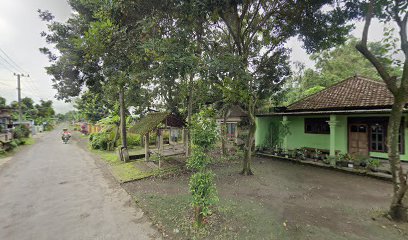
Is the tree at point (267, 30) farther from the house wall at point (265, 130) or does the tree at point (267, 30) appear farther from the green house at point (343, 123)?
the house wall at point (265, 130)

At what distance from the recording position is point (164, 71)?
6883 millimetres

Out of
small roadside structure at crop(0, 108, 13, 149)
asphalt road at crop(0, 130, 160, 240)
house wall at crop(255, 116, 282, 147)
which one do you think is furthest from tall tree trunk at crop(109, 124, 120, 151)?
house wall at crop(255, 116, 282, 147)

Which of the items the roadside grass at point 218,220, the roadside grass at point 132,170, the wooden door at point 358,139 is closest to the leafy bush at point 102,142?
the roadside grass at point 132,170

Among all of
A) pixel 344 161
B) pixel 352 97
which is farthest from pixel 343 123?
pixel 344 161

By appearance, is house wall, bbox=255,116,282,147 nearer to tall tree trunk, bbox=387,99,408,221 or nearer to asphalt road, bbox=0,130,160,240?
tall tree trunk, bbox=387,99,408,221

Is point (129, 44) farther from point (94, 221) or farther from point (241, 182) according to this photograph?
point (241, 182)

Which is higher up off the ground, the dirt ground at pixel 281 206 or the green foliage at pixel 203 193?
the green foliage at pixel 203 193

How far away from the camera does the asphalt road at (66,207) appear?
507cm

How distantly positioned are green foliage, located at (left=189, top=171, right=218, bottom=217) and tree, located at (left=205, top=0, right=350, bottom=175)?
4652 millimetres

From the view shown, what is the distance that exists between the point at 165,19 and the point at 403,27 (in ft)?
24.8

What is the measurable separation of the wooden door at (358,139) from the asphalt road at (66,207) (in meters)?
12.3

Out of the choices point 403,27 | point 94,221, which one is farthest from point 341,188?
point 94,221

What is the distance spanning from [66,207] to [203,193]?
187 inches

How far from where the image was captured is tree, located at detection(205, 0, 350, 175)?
839 centimetres
